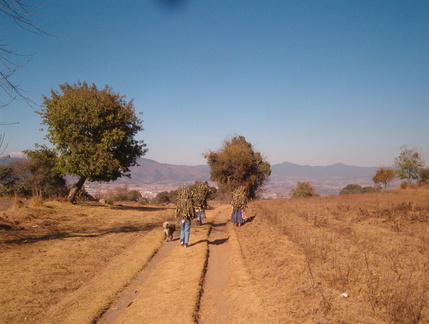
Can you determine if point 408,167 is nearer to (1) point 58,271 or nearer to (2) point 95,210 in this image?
(2) point 95,210

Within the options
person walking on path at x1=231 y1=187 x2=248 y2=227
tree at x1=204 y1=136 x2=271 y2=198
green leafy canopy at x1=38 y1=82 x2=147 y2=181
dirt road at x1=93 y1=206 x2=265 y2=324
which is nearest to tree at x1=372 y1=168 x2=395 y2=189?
tree at x1=204 y1=136 x2=271 y2=198

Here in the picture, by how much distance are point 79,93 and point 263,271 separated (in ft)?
67.0

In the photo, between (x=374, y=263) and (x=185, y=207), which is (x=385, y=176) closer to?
(x=185, y=207)

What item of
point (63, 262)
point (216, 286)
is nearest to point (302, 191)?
point (216, 286)

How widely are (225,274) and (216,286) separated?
102 centimetres

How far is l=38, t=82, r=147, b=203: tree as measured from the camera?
2108 cm

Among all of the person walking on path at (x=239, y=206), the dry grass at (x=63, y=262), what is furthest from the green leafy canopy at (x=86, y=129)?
→ the person walking on path at (x=239, y=206)

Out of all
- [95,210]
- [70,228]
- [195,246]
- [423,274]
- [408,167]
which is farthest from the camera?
[408,167]

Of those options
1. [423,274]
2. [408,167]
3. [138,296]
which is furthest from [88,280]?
[408,167]

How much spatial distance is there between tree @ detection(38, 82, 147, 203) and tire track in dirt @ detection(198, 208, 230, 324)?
12.4 metres

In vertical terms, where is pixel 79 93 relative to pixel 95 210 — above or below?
above

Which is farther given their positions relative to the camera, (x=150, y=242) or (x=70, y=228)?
(x=70, y=228)

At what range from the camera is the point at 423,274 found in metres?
7.02

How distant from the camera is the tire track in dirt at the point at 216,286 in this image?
20.3ft
